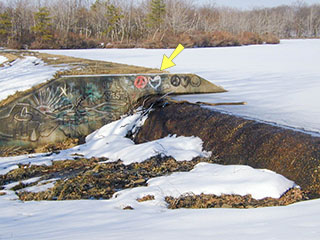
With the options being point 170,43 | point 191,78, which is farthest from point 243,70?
point 170,43

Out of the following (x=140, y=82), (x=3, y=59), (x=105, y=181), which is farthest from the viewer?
(x=3, y=59)

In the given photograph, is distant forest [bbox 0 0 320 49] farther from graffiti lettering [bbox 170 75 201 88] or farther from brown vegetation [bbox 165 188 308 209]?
brown vegetation [bbox 165 188 308 209]

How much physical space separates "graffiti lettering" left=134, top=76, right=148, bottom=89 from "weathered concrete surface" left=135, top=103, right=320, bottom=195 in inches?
58.7

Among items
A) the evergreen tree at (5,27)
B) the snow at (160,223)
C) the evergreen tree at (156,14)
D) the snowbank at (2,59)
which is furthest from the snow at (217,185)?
the evergreen tree at (156,14)

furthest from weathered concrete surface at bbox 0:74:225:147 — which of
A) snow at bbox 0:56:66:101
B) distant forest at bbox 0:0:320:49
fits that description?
distant forest at bbox 0:0:320:49

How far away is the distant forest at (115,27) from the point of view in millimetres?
28312

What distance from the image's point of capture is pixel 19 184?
5.49 metres

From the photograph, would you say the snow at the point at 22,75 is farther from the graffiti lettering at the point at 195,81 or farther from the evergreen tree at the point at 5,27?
the evergreen tree at the point at 5,27

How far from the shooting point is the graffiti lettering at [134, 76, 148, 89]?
9.02 m

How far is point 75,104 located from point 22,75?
1.95 metres

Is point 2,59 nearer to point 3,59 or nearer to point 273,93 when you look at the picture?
point 3,59

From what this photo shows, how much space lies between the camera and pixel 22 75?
9555 millimetres

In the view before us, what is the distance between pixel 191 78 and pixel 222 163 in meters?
4.26

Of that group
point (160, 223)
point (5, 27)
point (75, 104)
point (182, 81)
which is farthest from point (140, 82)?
point (5, 27)
